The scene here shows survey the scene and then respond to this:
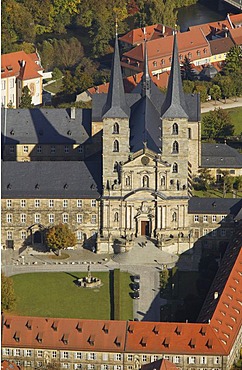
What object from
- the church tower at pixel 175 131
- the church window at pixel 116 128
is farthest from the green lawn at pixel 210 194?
the church window at pixel 116 128

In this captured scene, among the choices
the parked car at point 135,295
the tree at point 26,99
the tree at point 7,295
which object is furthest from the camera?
the tree at point 26,99

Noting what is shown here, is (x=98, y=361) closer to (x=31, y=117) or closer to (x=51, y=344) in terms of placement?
(x=51, y=344)

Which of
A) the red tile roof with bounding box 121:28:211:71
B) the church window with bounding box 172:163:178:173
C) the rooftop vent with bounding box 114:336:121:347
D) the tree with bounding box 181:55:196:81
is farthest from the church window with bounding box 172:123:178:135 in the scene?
the red tile roof with bounding box 121:28:211:71

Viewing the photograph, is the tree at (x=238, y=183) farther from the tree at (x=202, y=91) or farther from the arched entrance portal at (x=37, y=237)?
the tree at (x=202, y=91)

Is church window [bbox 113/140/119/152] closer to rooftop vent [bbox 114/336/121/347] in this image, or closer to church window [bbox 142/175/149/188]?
church window [bbox 142/175/149/188]

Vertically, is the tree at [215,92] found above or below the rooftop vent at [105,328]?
above
